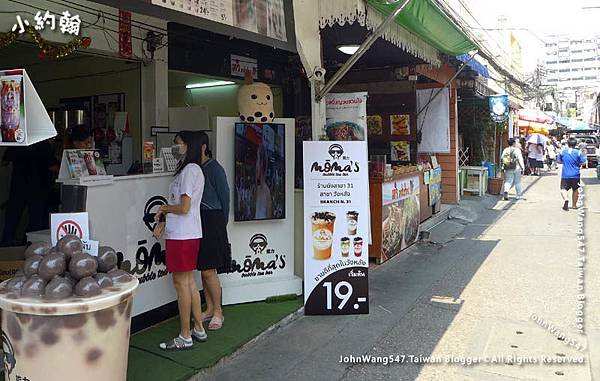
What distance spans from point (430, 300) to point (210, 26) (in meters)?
3.61

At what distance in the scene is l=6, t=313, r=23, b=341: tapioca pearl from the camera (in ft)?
8.14

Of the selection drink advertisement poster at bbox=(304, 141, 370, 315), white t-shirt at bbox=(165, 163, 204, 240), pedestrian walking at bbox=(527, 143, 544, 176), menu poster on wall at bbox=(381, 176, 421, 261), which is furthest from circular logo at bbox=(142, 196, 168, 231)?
pedestrian walking at bbox=(527, 143, 544, 176)

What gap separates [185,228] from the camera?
3984 millimetres

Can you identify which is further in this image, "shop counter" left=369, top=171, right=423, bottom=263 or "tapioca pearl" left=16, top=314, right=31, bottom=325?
"shop counter" left=369, top=171, right=423, bottom=263

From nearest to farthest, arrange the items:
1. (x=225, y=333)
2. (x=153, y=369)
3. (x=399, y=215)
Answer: (x=153, y=369), (x=225, y=333), (x=399, y=215)

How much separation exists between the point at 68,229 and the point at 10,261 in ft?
4.78

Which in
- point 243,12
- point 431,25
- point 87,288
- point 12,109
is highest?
point 431,25

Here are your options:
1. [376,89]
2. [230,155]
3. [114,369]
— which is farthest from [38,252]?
[376,89]

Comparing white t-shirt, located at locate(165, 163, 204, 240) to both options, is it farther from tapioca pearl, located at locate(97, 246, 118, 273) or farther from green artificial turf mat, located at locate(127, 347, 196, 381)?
tapioca pearl, located at locate(97, 246, 118, 273)

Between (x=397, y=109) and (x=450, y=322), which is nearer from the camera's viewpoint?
(x=450, y=322)

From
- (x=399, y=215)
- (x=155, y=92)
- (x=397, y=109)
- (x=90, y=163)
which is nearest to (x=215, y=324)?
(x=90, y=163)

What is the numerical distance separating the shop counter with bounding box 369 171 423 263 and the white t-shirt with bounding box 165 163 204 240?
3301mm

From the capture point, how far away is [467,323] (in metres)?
4.91

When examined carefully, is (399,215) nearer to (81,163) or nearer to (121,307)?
(81,163)
